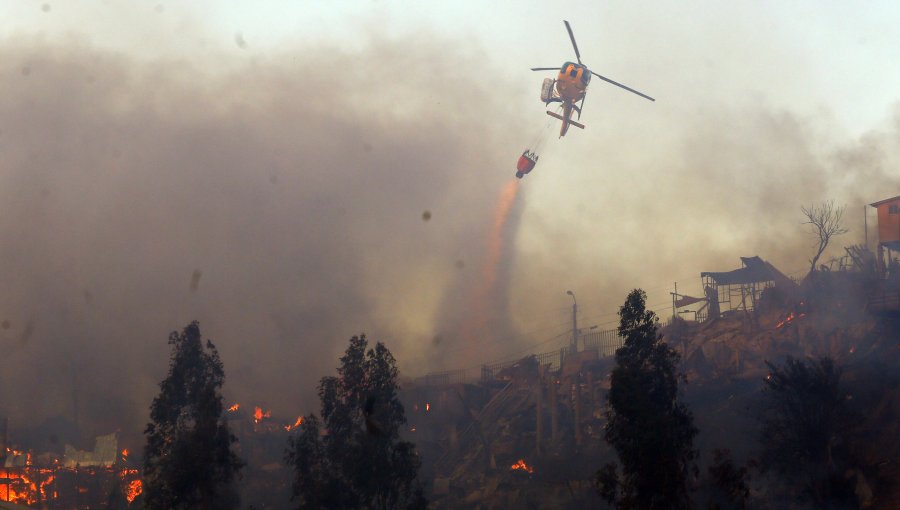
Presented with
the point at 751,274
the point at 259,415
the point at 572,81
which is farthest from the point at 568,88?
the point at 259,415

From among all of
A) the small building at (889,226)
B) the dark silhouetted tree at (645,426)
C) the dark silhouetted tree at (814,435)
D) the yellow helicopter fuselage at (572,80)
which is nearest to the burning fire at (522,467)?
the dark silhouetted tree at (814,435)

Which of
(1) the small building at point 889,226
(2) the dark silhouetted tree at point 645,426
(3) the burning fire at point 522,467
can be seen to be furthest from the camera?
(1) the small building at point 889,226

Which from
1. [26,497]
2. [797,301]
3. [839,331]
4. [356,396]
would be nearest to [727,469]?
[356,396]

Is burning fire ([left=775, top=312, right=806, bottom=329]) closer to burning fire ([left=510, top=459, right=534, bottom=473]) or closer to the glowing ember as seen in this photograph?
burning fire ([left=510, top=459, right=534, bottom=473])

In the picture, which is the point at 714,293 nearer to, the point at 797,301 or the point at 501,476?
the point at 797,301

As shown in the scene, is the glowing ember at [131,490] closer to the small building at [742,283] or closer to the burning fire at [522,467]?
the burning fire at [522,467]

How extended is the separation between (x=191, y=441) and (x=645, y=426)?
16636 mm

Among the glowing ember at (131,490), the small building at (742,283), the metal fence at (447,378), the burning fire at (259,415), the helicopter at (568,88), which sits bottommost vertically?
the glowing ember at (131,490)

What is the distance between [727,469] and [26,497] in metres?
60.6

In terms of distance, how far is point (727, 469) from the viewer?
78.1ft

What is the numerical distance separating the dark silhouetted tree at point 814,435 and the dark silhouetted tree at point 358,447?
1624 cm

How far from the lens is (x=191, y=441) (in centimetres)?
3053

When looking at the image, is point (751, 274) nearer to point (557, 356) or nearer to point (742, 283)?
point (742, 283)

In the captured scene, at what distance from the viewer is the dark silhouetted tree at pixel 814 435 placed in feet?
114
